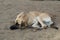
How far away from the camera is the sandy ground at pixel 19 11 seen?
15.1 feet

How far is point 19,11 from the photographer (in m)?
6.61

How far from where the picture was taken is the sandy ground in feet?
15.1

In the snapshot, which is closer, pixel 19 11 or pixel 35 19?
pixel 35 19

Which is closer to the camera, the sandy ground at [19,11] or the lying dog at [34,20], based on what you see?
the sandy ground at [19,11]

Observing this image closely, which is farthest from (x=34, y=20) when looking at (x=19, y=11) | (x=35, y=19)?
(x=19, y=11)

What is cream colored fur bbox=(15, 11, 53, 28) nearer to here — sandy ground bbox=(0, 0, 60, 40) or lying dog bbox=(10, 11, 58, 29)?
lying dog bbox=(10, 11, 58, 29)

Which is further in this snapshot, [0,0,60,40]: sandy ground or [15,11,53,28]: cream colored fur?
[15,11,53,28]: cream colored fur

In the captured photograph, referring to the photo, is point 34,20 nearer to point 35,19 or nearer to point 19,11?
point 35,19

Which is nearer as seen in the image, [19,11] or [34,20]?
[34,20]

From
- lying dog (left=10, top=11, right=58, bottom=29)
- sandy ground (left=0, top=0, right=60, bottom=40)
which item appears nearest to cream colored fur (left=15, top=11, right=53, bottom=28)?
lying dog (left=10, top=11, right=58, bottom=29)

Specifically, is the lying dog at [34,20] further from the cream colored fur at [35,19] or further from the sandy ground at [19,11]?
the sandy ground at [19,11]

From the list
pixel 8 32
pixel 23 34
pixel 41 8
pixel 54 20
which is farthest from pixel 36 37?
pixel 41 8

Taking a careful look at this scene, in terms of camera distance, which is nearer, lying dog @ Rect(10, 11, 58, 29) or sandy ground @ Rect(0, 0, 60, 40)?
sandy ground @ Rect(0, 0, 60, 40)

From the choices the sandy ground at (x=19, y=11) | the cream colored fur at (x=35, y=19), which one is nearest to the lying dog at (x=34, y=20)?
the cream colored fur at (x=35, y=19)
